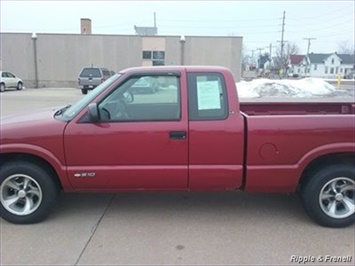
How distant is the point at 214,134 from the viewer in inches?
161

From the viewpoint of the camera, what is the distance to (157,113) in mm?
4191

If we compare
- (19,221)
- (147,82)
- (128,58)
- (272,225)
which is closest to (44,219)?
(19,221)

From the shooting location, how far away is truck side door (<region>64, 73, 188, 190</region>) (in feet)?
13.4

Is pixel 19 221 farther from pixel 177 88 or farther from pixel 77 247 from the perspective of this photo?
pixel 177 88

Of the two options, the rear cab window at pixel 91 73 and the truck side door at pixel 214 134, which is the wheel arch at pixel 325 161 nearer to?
the truck side door at pixel 214 134

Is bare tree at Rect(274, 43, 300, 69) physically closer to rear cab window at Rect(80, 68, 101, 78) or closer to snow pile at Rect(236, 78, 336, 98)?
snow pile at Rect(236, 78, 336, 98)

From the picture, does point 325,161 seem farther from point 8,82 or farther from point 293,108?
point 8,82

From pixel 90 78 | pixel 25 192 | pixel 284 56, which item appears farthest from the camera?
pixel 284 56

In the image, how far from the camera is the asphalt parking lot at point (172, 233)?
3.54 m

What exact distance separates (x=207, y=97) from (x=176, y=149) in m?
0.69

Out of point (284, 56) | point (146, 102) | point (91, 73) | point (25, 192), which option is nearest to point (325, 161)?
point (146, 102)

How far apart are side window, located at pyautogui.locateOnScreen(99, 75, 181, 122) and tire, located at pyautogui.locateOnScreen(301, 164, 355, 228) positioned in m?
1.76

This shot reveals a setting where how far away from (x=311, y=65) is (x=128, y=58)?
244 ft

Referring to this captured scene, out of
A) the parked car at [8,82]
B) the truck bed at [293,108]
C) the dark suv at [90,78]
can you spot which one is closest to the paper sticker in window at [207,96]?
the truck bed at [293,108]
